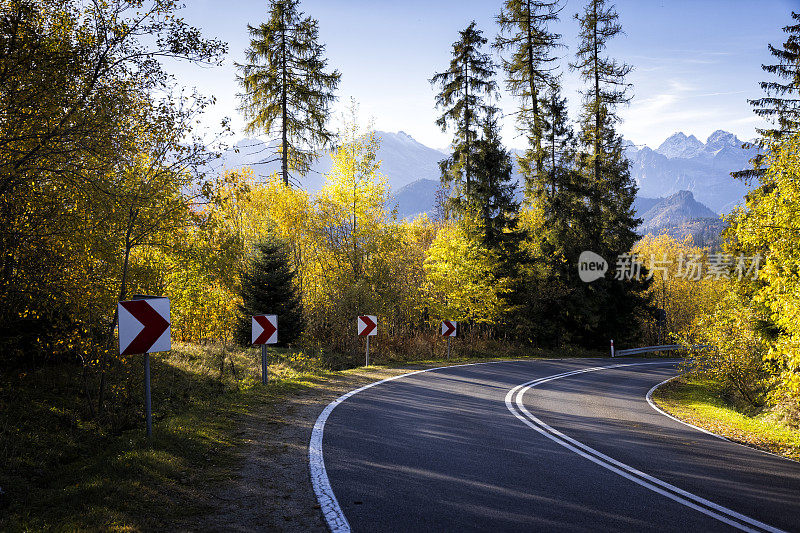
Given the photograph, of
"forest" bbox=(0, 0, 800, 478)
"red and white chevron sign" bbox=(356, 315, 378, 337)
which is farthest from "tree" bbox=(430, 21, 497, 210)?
"red and white chevron sign" bbox=(356, 315, 378, 337)

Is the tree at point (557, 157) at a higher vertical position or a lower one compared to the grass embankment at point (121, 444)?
higher

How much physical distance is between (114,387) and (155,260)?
9.62 ft

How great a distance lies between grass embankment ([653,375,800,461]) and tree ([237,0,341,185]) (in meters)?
20.5

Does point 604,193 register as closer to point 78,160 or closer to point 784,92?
point 784,92

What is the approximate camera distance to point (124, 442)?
6.63m

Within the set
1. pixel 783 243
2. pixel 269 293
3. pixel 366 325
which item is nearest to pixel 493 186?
pixel 269 293

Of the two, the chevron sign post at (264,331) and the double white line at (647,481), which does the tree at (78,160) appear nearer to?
the chevron sign post at (264,331)

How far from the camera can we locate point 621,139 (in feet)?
114

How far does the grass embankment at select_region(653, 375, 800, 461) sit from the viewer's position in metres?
8.16

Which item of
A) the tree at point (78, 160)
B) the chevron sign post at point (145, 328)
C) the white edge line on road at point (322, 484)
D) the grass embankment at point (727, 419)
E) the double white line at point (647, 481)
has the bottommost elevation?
the grass embankment at point (727, 419)

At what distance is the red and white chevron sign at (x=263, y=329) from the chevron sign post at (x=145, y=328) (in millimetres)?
4810

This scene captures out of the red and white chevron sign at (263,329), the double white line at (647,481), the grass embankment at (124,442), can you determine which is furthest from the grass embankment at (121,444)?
the double white line at (647,481)

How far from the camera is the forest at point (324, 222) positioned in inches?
274

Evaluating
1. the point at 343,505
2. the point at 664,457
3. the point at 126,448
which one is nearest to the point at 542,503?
the point at 343,505
